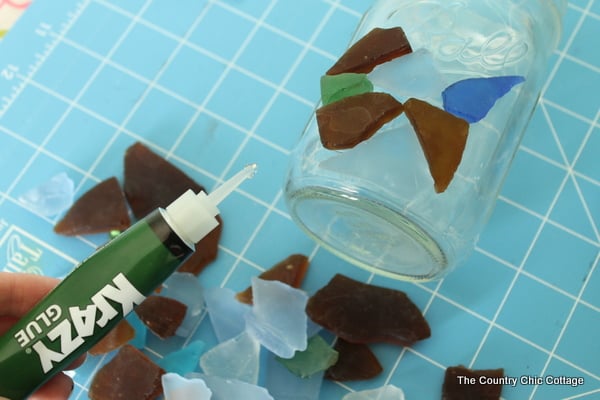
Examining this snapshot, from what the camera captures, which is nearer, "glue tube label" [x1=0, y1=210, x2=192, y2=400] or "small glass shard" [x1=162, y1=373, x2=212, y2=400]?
"glue tube label" [x1=0, y1=210, x2=192, y2=400]

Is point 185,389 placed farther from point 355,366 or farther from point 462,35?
point 462,35

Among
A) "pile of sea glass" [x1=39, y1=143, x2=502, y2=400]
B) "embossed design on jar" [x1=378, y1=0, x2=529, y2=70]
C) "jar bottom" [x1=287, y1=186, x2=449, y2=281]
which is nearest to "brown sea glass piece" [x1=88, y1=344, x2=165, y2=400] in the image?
"pile of sea glass" [x1=39, y1=143, x2=502, y2=400]

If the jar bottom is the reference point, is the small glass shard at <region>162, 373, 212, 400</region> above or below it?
below

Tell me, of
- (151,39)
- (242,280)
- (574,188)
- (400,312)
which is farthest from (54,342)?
(574,188)

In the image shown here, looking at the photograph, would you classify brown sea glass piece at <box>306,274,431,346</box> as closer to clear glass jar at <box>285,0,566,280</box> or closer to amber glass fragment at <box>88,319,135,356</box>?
clear glass jar at <box>285,0,566,280</box>

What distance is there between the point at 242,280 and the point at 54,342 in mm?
292

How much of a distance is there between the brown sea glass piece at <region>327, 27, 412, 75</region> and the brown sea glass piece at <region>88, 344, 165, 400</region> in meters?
0.39

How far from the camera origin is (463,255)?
80 cm

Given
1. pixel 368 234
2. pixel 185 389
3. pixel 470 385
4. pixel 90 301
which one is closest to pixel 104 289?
pixel 90 301

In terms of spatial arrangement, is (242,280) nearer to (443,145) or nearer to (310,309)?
(310,309)

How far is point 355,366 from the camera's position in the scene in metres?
0.84

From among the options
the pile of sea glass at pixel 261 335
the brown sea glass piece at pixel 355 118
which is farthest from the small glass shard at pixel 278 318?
the brown sea glass piece at pixel 355 118

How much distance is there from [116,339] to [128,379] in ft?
0.16

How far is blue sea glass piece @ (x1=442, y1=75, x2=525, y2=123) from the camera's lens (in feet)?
2.33
